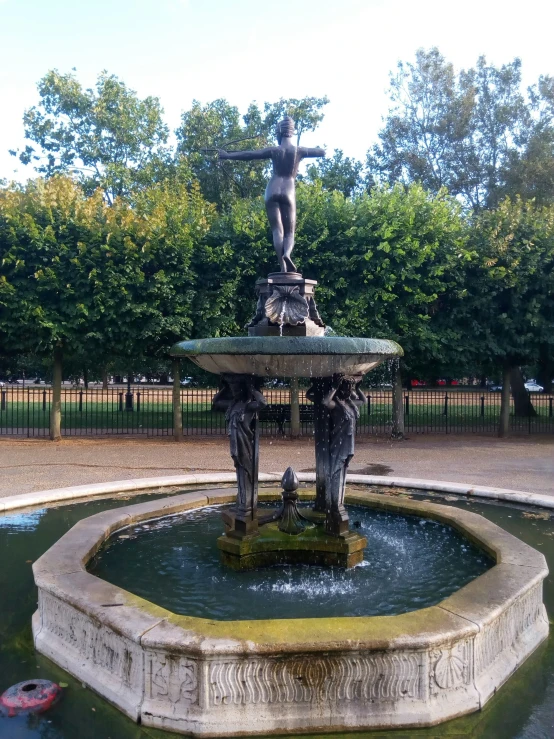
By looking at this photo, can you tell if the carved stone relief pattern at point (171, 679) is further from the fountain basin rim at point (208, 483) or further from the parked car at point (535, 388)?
the parked car at point (535, 388)

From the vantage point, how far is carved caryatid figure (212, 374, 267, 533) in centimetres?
508

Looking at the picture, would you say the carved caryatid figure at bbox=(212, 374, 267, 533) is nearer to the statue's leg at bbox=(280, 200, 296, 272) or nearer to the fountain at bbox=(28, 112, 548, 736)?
the fountain at bbox=(28, 112, 548, 736)

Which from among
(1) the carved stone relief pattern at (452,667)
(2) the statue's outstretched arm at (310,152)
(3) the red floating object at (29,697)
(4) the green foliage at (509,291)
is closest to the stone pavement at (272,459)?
(4) the green foliage at (509,291)

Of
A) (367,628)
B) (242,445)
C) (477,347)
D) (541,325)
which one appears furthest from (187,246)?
(367,628)

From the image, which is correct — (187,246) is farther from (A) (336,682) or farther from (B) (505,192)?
(B) (505,192)

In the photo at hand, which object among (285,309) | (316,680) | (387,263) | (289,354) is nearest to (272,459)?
(387,263)

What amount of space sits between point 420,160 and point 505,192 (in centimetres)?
405

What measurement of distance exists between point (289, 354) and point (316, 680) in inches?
83.4

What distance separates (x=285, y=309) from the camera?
18.8ft

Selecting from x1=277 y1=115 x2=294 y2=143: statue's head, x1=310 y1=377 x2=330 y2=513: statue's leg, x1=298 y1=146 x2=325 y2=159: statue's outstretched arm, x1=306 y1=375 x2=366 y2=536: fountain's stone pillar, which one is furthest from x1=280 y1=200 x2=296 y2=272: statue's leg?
x1=306 y1=375 x2=366 y2=536: fountain's stone pillar

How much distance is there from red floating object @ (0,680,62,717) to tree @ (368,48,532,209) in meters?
26.7

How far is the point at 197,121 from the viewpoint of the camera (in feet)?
96.1

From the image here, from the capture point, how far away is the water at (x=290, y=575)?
→ 169 inches

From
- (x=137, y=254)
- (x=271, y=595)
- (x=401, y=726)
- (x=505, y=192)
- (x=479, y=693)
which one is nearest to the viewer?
(x=401, y=726)
